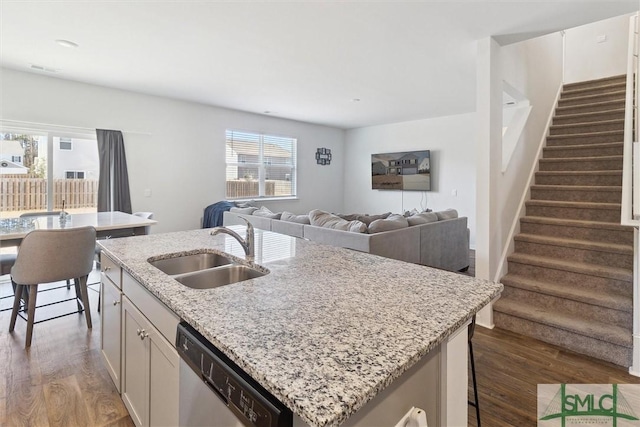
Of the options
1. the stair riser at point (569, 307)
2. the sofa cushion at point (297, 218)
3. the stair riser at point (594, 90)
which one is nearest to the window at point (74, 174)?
the sofa cushion at point (297, 218)

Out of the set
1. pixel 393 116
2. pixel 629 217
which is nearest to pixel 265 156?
pixel 393 116

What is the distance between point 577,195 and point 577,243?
0.84 metres

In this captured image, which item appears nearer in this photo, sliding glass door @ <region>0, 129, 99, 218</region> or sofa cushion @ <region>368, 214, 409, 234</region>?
sofa cushion @ <region>368, 214, 409, 234</region>

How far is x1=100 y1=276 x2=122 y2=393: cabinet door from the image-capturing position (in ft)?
5.65

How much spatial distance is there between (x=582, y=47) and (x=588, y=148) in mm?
2985

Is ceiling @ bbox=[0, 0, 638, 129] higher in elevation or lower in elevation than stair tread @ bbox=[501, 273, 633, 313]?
higher

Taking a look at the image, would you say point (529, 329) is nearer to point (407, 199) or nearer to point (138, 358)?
point (138, 358)

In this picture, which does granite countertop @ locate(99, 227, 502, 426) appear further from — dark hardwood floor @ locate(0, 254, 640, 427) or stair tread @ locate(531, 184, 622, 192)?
stair tread @ locate(531, 184, 622, 192)

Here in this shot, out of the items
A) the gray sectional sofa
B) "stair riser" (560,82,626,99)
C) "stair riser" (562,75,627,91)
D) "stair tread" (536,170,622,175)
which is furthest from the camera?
"stair riser" (562,75,627,91)

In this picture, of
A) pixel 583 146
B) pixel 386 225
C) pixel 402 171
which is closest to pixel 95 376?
pixel 386 225

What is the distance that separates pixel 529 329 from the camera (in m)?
2.67

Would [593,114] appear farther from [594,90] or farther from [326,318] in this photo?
[326,318]

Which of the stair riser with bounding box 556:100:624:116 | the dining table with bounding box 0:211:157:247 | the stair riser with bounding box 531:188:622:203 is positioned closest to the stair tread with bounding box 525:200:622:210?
the stair riser with bounding box 531:188:622:203

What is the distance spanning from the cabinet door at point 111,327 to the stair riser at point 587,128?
5349 mm
